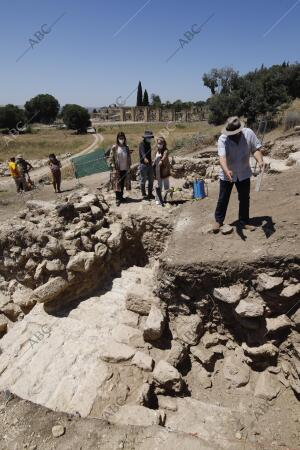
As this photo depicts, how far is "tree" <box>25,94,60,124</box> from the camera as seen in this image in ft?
209

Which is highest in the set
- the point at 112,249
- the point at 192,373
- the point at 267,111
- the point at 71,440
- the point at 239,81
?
the point at 239,81

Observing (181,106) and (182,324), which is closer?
(182,324)

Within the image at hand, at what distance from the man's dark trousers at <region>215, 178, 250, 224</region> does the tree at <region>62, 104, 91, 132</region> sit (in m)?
48.5


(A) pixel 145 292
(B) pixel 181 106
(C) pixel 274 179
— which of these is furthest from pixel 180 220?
(B) pixel 181 106

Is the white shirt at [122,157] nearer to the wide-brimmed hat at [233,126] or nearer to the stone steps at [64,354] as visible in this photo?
the stone steps at [64,354]

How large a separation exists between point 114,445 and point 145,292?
2694 mm

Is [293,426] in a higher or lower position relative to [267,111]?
lower

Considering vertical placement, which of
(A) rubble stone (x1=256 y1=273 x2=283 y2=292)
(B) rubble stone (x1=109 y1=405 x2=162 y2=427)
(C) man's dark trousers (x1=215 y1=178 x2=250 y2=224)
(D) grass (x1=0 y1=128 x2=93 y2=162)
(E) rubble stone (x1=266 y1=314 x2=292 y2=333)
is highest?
(C) man's dark trousers (x1=215 y1=178 x2=250 y2=224)

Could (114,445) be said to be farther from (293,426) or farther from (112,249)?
(112,249)

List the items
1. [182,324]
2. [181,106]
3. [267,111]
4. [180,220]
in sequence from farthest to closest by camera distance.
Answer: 1. [181,106]
2. [267,111]
3. [180,220]
4. [182,324]

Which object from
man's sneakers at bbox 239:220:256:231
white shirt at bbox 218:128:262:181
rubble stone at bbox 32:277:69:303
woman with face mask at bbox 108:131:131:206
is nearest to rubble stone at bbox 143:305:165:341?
rubble stone at bbox 32:277:69:303

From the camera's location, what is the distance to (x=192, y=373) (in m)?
5.07

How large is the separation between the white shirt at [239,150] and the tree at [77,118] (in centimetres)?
4880

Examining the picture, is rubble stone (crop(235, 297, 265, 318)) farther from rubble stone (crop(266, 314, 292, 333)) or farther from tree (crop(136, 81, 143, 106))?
tree (crop(136, 81, 143, 106))
